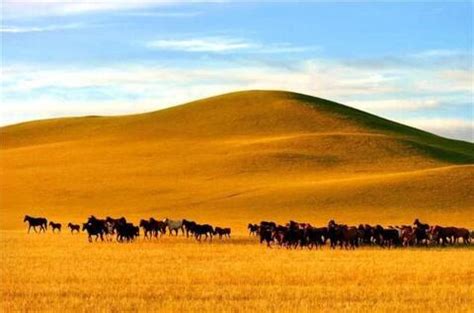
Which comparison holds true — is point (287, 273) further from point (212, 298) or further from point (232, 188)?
point (232, 188)

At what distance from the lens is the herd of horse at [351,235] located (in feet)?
125

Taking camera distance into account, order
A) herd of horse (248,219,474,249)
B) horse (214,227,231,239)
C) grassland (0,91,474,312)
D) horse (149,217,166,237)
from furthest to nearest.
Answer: horse (149,217,166,237) → horse (214,227,231,239) → herd of horse (248,219,474,249) → grassland (0,91,474,312)

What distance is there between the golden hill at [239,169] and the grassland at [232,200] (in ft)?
0.65

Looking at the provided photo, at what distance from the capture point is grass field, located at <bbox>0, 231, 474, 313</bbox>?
1842 centimetres

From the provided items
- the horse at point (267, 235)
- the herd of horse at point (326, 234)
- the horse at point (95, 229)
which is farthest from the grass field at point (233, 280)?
the horse at point (95, 229)

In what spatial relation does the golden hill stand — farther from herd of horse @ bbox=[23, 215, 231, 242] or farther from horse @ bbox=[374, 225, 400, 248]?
horse @ bbox=[374, 225, 400, 248]

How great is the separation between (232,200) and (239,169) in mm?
14095

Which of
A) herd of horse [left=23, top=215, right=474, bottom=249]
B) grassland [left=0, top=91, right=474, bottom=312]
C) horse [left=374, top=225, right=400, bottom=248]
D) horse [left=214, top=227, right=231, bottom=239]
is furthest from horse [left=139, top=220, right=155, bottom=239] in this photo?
horse [left=374, top=225, right=400, bottom=248]

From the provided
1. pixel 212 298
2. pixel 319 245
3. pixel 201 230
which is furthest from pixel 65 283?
pixel 201 230

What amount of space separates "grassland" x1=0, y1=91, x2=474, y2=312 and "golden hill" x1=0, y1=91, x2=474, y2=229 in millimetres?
198

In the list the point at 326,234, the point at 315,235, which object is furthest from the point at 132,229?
the point at 326,234

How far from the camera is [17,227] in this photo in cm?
5669

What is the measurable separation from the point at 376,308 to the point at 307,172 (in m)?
61.8

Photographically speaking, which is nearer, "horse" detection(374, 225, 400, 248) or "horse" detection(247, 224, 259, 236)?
"horse" detection(374, 225, 400, 248)
